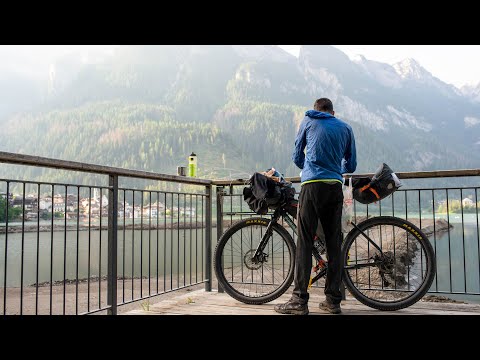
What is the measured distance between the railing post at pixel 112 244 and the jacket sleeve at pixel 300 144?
1267 millimetres

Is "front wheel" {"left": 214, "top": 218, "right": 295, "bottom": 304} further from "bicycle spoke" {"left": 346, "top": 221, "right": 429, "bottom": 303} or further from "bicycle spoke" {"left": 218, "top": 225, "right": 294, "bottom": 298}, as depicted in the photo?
"bicycle spoke" {"left": 346, "top": 221, "right": 429, "bottom": 303}

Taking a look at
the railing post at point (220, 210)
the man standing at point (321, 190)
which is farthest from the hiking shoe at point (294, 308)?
the railing post at point (220, 210)

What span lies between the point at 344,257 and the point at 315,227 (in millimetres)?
412

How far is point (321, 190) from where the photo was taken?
2639 millimetres

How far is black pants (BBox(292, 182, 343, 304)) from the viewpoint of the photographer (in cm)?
265

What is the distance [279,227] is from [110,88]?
440ft

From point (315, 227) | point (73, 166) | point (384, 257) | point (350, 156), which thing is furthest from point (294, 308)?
point (73, 166)

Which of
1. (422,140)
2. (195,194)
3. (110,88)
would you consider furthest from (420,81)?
(195,194)

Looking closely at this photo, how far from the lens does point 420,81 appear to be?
16600 centimetres

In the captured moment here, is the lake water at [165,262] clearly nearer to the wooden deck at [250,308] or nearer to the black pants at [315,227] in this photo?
the wooden deck at [250,308]

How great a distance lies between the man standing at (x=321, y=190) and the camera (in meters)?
2.64

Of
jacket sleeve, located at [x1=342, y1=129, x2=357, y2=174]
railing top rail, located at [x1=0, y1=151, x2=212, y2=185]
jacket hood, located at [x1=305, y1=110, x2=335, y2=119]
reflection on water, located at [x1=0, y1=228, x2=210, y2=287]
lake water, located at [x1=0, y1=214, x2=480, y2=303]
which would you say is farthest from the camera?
lake water, located at [x1=0, y1=214, x2=480, y2=303]

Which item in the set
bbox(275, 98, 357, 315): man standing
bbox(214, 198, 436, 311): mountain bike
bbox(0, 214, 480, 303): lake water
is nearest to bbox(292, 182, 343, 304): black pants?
bbox(275, 98, 357, 315): man standing

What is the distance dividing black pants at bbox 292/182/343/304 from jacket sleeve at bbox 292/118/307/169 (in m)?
0.21
